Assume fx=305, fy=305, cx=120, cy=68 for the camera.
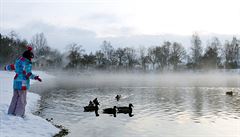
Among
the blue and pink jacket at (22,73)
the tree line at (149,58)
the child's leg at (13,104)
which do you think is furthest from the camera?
the tree line at (149,58)

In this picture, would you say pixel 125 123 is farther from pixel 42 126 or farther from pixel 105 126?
pixel 42 126

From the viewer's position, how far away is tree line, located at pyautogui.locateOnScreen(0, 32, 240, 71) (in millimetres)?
128625

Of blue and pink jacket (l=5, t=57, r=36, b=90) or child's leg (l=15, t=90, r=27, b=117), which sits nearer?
blue and pink jacket (l=5, t=57, r=36, b=90)

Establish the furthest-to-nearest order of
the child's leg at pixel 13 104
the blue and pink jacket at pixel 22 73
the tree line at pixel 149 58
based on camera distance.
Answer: the tree line at pixel 149 58, the child's leg at pixel 13 104, the blue and pink jacket at pixel 22 73

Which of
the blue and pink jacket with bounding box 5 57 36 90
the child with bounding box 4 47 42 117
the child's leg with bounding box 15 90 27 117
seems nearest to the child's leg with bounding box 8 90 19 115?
the child with bounding box 4 47 42 117

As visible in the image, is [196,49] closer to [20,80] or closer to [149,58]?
Answer: [149,58]

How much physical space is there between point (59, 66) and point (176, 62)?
54.1m

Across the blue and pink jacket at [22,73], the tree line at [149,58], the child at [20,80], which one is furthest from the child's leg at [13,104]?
the tree line at [149,58]

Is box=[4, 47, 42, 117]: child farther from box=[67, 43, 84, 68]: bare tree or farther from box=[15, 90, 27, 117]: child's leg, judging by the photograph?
box=[67, 43, 84, 68]: bare tree

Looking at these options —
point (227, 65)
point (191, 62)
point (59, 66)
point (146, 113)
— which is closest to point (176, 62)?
point (191, 62)

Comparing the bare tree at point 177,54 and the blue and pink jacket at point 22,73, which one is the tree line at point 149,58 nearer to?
the bare tree at point 177,54

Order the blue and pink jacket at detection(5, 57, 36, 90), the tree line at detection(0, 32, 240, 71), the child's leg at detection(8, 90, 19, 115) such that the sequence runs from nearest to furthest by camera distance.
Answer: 1. the blue and pink jacket at detection(5, 57, 36, 90)
2. the child's leg at detection(8, 90, 19, 115)
3. the tree line at detection(0, 32, 240, 71)

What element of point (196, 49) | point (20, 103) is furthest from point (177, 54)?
point (20, 103)

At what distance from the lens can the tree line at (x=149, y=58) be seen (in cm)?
12862
